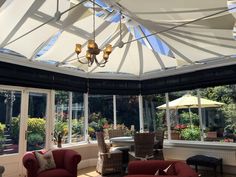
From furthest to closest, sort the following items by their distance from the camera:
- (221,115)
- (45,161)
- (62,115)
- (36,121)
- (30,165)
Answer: (62,115) → (221,115) → (36,121) → (45,161) → (30,165)

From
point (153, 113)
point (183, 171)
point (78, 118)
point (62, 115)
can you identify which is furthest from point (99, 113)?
point (183, 171)

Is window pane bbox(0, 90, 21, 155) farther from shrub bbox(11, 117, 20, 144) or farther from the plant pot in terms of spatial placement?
the plant pot

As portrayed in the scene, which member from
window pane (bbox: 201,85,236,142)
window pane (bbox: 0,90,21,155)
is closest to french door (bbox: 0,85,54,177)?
window pane (bbox: 0,90,21,155)

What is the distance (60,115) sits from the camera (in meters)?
6.29

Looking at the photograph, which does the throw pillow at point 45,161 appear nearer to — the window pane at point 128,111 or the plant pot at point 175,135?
the window pane at point 128,111

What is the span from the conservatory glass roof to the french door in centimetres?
80

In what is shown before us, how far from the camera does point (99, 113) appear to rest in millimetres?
7180

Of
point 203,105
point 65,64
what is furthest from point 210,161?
point 65,64

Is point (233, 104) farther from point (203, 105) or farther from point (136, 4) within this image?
point (136, 4)

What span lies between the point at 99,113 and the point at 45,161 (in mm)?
3288

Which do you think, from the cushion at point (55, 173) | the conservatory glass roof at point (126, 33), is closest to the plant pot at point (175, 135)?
the conservatory glass roof at point (126, 33)

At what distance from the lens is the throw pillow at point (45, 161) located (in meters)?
3.94

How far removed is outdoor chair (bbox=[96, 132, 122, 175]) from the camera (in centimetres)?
532

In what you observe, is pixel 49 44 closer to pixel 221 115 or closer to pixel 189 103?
pixel 189 103
